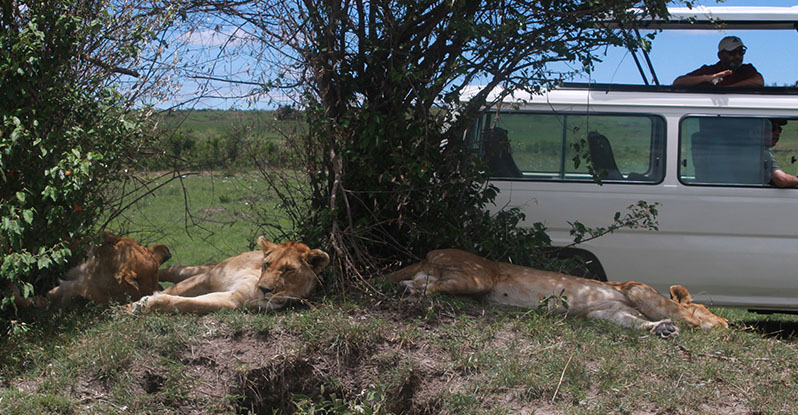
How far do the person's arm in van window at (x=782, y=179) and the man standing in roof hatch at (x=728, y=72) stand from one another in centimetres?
96

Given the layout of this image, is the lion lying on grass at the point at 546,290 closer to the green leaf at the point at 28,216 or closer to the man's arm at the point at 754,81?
the green leaf at the point at 28,216

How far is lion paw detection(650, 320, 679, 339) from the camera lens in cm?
494

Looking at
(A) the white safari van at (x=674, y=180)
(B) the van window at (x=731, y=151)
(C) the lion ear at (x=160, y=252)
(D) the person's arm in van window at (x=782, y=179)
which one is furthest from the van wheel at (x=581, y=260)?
(C) the lion ear at (x=160, y=252)

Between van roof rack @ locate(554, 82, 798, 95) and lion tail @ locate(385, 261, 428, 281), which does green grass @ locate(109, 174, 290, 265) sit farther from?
van roof rack @ locate(554, 82, 798, 95)

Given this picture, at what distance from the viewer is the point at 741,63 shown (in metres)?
6.94

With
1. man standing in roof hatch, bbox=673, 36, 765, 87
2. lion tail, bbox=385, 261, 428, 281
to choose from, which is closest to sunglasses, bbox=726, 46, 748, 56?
man standing in roof hatch, bbox=673, 36, 765, 87

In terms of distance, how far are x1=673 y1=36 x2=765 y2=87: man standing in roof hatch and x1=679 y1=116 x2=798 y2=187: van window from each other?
53cm

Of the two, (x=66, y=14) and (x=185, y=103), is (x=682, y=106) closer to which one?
(x=185, y=103)

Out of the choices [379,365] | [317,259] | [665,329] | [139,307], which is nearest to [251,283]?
[317,259]

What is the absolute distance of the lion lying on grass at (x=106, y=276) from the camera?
16.6 feet

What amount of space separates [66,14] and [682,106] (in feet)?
16.4

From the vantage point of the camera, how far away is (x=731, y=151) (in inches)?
252

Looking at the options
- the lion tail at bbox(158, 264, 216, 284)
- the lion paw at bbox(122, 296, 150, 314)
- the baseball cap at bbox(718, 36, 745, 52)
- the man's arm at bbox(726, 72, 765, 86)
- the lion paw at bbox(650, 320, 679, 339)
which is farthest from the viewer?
the baseball cap at bbox(718, 36, 745, 52)

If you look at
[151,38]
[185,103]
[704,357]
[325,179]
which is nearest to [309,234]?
[325,179]
